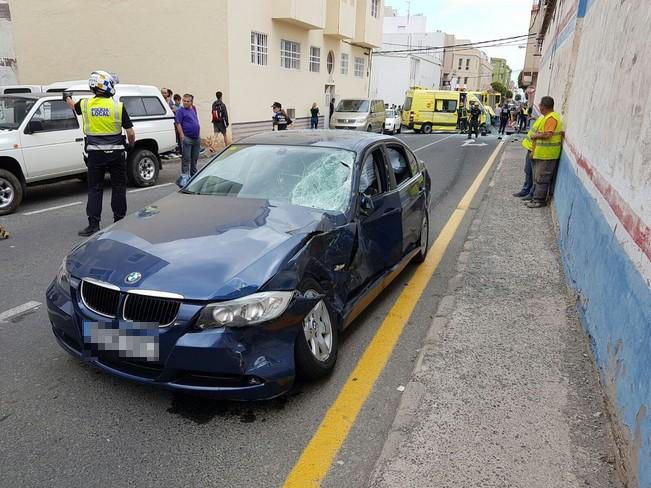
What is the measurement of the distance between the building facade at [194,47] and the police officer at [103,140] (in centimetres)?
1208

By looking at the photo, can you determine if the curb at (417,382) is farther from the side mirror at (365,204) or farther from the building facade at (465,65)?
the building facade at (465,65)

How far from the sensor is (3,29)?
20.5 m

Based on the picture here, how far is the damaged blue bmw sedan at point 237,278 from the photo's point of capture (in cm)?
283

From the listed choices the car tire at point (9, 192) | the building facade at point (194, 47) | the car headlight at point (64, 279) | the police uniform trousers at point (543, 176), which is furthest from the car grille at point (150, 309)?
the building facade at point (194, 47)

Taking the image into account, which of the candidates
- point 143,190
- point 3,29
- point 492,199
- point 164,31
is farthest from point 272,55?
point 492,199

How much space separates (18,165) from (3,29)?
1586 centimetres

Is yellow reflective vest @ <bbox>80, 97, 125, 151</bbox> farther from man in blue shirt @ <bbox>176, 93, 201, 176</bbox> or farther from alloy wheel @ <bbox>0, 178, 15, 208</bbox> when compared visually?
man in blue shirt @ <bbox>176, 93, 201, 176</bbox>

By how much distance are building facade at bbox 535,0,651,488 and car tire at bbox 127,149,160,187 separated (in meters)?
7.98

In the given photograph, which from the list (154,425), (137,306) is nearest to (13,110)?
(137,306)

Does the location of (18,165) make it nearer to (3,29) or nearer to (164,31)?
(164,31)

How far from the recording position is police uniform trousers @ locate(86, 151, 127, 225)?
267 inches

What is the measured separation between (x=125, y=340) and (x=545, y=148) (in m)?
7.82

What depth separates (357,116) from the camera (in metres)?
23.2

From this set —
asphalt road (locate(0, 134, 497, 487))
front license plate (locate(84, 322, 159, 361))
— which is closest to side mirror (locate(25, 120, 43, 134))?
asphalt road (locate(0, 134, 497, 487))
